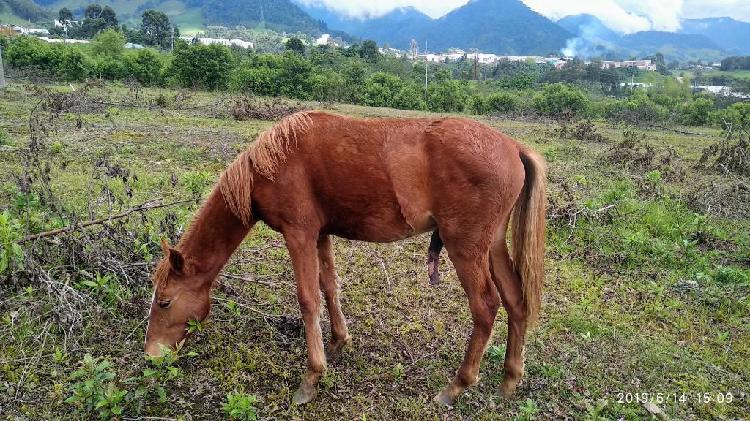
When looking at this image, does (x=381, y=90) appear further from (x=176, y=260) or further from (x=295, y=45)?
(x=176, y=260)

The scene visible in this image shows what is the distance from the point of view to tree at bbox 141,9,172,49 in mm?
61312

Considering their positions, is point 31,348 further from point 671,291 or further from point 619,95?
point 619,95

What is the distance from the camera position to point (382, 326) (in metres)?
4.64

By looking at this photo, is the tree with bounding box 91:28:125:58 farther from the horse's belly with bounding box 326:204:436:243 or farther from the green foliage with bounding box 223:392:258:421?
the green foliage with bounding box 223:392:258:421

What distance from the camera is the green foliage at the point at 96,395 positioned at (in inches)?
122

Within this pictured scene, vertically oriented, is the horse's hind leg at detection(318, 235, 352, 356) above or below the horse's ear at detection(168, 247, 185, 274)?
below

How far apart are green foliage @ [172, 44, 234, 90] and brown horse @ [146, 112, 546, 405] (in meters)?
26.0

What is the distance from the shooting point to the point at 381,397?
12.0 feet

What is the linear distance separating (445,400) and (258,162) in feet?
7.17

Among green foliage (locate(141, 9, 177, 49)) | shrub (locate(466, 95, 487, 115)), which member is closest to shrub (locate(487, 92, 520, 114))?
shrub (locate(466, 95, 487, 115))

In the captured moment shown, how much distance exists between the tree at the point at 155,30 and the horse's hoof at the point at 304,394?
6660cm

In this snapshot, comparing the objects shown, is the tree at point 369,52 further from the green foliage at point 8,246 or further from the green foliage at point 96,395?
the green foliage at point 96,395

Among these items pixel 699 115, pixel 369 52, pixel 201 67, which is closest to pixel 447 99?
pixel 699 115

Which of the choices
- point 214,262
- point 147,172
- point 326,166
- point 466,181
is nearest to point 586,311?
point 466,181
